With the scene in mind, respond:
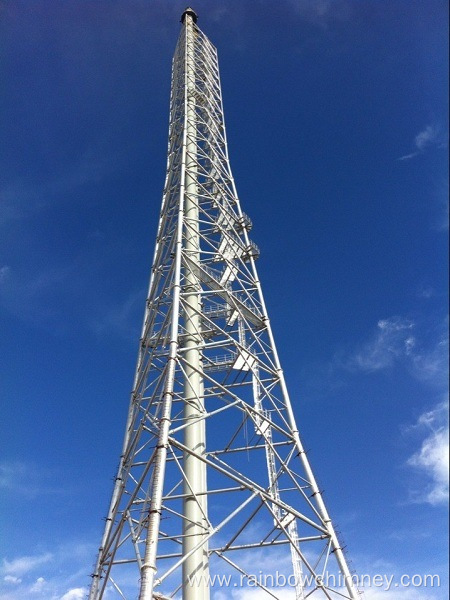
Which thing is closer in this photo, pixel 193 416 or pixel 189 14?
pixel 193 416

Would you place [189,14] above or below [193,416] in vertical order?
above

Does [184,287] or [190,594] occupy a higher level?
[184,287]

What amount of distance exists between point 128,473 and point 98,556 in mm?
2914

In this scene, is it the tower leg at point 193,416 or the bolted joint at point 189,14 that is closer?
the tower leg at point 193,416

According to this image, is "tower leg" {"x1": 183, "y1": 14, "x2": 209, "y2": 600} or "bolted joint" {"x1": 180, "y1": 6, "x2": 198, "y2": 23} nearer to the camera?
"tower leg" {"x1": 183, "y1": 14, "x2": 209, "y2": 600}

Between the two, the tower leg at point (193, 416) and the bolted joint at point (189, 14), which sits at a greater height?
the bolted joint at point (189, 14)

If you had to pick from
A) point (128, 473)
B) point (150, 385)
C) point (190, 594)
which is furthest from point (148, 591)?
point (150, 385)

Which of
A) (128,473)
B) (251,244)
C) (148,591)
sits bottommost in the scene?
(148,591)

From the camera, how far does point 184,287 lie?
21.0 m

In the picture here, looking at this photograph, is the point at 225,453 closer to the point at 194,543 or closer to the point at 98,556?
the point at 194,543

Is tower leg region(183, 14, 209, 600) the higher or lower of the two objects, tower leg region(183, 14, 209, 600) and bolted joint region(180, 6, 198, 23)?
the lower

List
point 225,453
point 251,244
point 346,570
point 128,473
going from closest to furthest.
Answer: point 346,570 < point 128,473 < point 225,453 < point 251,244

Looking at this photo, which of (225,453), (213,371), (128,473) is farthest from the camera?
(213,371)

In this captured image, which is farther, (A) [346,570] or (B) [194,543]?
(B) [194,543]
